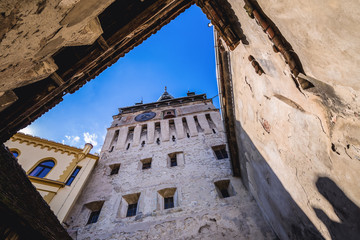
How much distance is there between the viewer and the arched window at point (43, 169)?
8.87 meters

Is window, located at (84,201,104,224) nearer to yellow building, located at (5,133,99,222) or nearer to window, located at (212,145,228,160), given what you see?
yellow building, located at (5,133,99,222)

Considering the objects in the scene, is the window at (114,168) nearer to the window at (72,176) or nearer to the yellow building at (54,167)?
the yellow building at (54,167)

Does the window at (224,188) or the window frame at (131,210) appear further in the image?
the window at (224,188)

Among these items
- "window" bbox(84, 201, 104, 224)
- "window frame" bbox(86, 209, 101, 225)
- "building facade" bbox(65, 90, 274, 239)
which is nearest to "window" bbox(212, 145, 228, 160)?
"building facade" bbox(65, 90, 274, 239)

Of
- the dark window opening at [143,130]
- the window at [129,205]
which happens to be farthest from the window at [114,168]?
the dark window opening at [143,130]

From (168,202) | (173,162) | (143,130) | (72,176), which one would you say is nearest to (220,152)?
(173,162)

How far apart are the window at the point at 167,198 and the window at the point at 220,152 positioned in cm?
387

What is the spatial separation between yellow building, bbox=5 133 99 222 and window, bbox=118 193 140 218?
2.45 m

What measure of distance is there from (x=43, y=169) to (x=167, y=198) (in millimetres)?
7135

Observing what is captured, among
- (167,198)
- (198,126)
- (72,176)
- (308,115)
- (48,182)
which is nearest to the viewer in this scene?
(308,115)

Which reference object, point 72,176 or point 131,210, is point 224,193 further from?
point 72,176

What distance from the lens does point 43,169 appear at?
920cm

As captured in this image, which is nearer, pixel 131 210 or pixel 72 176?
pixel 131 210

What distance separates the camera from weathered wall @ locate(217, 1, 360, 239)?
5.46 feet
